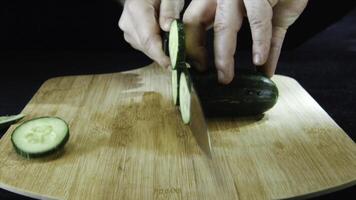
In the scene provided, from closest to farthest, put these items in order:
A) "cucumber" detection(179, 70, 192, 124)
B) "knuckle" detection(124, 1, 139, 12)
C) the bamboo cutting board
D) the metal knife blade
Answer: the bamboo cutting board, the metal knife blade, "cucumber" detection(179, 70, 192, 124), "knuckle" detection(124, 1, 139, 12)

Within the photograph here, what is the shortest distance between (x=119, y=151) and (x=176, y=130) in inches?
9.3

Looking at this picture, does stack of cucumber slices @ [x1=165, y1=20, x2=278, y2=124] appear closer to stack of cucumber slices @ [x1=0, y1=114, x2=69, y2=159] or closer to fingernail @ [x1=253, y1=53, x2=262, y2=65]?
fingernail @ [x1=253, y1=53, x2=262, y2=65]

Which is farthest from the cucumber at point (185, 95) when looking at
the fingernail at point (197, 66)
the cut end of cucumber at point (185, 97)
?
the fingernail at point (197, 66)

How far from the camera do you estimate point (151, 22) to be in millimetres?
1934

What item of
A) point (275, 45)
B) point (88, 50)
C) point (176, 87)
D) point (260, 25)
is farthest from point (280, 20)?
point (88, 50)

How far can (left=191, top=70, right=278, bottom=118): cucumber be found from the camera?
A: 5.84 ft

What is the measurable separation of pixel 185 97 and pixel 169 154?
0.23 metres

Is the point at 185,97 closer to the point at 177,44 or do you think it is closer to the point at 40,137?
the point at 177,44

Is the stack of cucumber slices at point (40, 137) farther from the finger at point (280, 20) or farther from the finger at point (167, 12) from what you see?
the finger at point (280, 20)

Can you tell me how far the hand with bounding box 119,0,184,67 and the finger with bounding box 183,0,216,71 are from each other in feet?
0.33

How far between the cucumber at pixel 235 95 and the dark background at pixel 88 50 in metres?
0.48

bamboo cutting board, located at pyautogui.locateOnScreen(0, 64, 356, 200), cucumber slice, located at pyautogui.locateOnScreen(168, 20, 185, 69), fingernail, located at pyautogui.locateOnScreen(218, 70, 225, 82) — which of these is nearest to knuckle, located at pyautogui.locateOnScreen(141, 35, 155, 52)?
cucumber slice, located at pyautogui.locateOnScreen(168, 20, 185, 69)

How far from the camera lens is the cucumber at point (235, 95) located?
70.1 inches

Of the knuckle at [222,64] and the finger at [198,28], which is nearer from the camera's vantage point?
the knuckle at [222,64]
